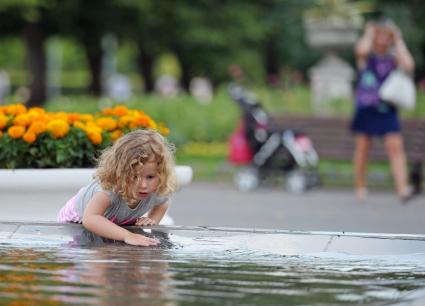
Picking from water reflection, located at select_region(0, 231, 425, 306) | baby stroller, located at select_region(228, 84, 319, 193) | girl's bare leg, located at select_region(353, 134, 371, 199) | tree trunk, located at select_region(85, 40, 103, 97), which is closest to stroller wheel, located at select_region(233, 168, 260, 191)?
baby stroller, located at select_region(228, 84, 319, 193)

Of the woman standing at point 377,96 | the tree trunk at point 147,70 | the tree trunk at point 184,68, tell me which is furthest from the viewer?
the tree trunk at point 147,70

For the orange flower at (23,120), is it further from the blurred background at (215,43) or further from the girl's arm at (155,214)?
the blurred background at (215,43)

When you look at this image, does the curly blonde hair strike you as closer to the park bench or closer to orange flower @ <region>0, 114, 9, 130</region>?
orange flower @ <region>0, 114, 9, 130</region>

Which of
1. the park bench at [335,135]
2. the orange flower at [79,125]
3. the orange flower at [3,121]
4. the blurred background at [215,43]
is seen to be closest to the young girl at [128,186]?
the orange flower at [79,125]

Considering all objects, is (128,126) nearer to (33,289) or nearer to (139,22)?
(33,289)

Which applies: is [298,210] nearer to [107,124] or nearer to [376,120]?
[376,120]

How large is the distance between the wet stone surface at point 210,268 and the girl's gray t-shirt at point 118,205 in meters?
0.10

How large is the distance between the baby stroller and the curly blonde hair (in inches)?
381

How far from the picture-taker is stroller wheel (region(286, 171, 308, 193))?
16609mm

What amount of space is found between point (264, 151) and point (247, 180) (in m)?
0.41

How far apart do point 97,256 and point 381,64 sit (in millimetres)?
8385

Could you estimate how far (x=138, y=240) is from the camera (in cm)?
715

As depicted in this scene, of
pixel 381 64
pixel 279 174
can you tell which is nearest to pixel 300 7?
pixel 279 174

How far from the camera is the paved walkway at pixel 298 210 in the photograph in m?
12.2
